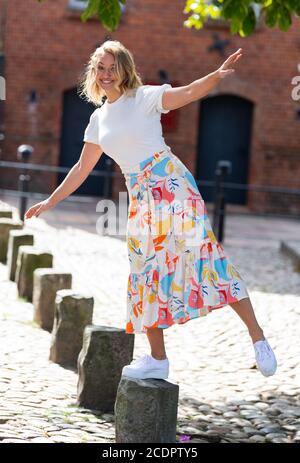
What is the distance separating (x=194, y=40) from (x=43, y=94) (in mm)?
3172

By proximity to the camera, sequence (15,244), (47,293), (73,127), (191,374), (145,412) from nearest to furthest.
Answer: (145,412) → (191,374) → (47,293) → (15,244) → (73,127)

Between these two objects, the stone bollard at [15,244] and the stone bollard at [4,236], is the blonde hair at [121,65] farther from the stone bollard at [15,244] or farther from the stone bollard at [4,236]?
the stone bollard at [4,236]

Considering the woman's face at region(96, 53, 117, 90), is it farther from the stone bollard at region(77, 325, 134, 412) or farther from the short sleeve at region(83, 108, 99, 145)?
the stone bollard at region(77, 325, 134, 412)

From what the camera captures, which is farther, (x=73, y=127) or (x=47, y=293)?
(x=73, y=127)

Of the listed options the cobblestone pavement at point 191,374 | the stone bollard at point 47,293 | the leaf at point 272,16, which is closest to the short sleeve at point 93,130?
the cobblestone pavement at point 191,374

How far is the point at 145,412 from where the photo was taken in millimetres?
4727

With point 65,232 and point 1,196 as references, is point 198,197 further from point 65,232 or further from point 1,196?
point 1,196

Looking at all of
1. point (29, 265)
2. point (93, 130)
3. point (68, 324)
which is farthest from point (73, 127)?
point (93, 130)

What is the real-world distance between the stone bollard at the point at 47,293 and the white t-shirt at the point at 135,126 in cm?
298

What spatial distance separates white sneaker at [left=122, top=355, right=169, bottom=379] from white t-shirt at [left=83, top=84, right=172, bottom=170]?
36.6 inches

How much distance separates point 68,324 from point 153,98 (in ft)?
7.43

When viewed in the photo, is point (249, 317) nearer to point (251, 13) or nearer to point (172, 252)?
point (172, 252)

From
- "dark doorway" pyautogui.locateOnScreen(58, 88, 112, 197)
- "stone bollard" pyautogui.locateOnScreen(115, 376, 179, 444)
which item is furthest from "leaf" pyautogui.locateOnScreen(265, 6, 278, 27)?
"dark doorway" pyautogui.locateOnScreen(58, 88, 112, 197)

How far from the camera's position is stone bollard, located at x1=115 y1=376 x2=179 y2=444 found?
4727 millimetres
